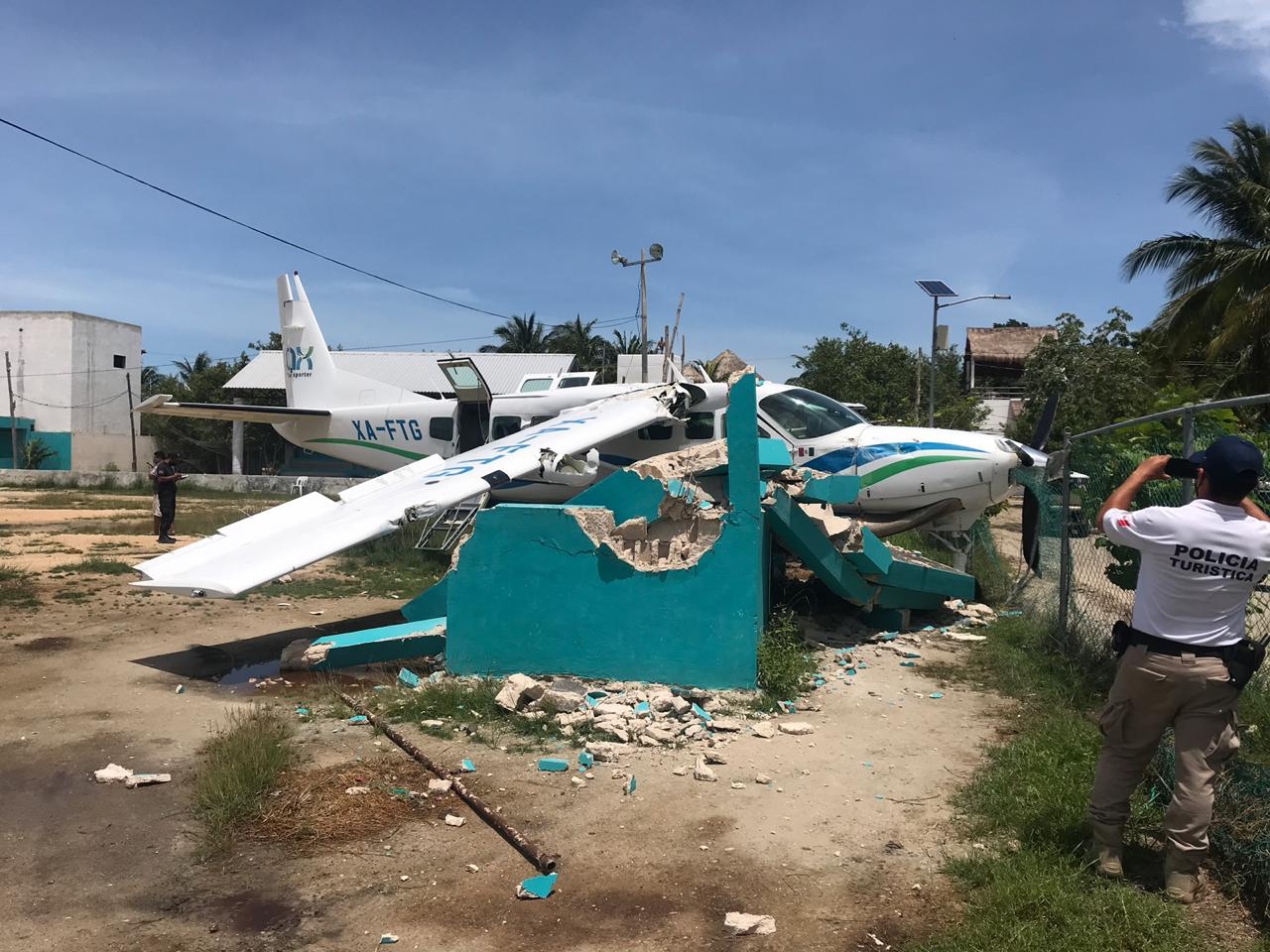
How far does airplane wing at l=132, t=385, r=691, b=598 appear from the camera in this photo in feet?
21.9

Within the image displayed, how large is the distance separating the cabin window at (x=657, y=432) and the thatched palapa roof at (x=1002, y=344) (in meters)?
36.7

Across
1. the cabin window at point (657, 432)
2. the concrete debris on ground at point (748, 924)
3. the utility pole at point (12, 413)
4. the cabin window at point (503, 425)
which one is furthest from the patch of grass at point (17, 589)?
the utility pole at point (12, 413)

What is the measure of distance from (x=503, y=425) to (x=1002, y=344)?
39682 millimetres

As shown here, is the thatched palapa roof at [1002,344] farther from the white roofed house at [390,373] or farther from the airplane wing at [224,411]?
the airplane wing at [224,411]

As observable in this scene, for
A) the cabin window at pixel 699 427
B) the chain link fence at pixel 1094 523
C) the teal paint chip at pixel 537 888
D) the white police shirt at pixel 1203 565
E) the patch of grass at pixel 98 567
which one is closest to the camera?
the white police shirt at pixel 1203 565

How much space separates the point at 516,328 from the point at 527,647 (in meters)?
47.7

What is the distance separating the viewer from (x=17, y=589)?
34.3 ft

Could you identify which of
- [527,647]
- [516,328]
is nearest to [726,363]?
[516,328]

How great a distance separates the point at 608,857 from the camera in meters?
4.06

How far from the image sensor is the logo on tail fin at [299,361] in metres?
16.2

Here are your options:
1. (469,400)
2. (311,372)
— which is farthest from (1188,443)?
(311,372)

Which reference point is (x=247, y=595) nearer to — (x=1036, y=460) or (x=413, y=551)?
(x=413, y=551)

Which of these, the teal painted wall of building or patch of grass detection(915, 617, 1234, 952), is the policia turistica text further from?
the teal painted wall of building

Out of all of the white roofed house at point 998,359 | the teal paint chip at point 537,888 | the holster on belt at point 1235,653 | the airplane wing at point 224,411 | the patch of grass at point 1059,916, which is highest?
the white roofed house at point 998,359
